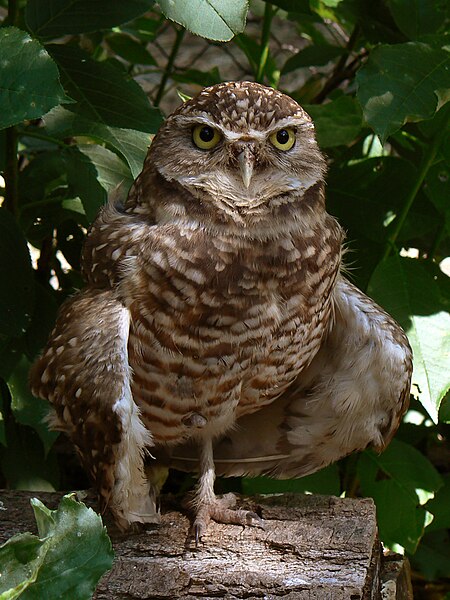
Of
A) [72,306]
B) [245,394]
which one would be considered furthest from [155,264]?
[245,394]

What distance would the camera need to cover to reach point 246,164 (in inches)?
89.4

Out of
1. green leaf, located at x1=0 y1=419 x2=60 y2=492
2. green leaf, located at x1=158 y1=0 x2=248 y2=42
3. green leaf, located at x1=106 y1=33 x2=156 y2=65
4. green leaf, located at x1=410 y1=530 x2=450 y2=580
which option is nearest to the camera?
green leaf, located at x1=158 y1=0 x2=248 y2=42

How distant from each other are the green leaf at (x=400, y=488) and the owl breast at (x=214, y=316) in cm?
84

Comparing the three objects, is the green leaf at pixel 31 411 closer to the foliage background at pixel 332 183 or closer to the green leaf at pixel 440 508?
the foliage background at pixel 332 183

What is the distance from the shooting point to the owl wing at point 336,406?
2.66m

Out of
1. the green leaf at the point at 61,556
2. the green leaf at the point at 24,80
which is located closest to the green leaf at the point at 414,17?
the green leaf at the point at 24,80

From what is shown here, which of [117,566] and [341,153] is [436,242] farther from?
[117,566]

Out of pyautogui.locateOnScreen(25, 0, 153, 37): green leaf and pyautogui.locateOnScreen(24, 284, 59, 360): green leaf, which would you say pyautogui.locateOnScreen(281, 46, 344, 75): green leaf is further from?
pyautogui.locateOnScreen(24, 284, 59, 360): green leaf

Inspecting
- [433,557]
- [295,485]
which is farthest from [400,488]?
[433,557]

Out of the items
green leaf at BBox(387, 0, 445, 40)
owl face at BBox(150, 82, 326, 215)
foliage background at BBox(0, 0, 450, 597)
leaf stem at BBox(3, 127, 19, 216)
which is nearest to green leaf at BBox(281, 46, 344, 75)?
foliage background at BBox(0, 0, 450, 597)

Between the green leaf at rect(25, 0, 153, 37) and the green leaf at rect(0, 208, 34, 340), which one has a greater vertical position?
the green leaf at rect(25, 0, 153, 37)

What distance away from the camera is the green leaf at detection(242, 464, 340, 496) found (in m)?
3.13

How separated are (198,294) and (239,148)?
0.36 meters

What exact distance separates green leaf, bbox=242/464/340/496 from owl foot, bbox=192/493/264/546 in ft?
1.61
